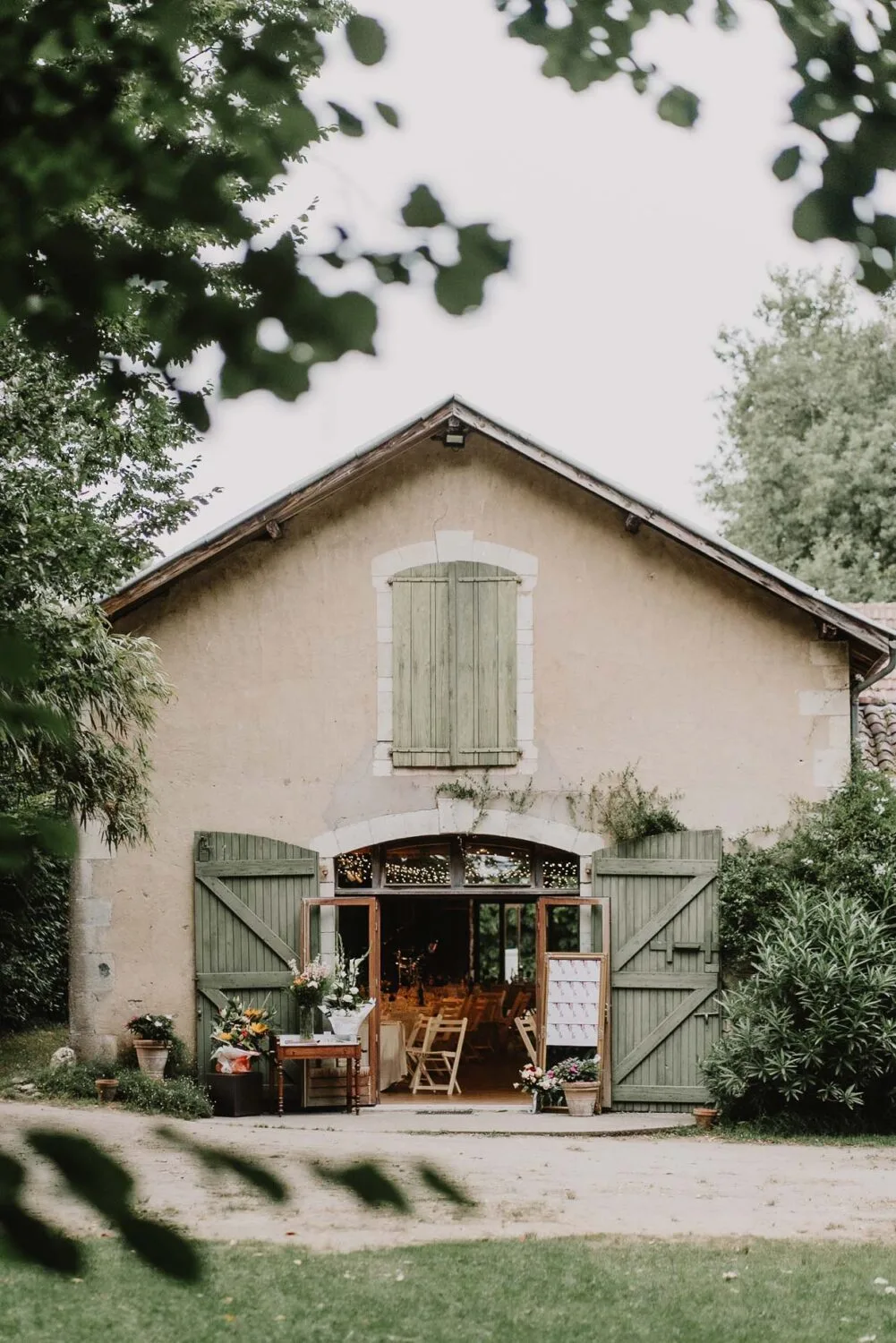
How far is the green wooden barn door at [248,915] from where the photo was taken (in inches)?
475

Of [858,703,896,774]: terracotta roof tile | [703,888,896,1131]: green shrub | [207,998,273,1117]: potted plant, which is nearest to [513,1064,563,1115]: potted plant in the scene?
[703,888,896,1131]: green shrub

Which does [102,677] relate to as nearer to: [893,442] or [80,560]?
[80,560]

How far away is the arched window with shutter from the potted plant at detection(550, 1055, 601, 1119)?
225 cm

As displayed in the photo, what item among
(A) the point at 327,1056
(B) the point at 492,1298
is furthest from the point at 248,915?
(B) the point at 492,1298

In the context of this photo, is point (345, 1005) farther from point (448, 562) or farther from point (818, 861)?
point (818, 861)

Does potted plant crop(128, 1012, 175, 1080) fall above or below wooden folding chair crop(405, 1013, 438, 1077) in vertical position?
above

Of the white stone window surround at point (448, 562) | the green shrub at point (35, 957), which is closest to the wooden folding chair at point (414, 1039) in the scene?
the white stone window surround at point (448, 562)

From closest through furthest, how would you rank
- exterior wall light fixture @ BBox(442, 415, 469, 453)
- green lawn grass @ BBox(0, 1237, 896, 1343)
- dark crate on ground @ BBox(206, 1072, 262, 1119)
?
green lawn grass @ BBox(0, 1237, 896, 1343) → dark crate on ground @ BBox(206, 1072, 262, 1119) → exterior wall light fixture @ BBox(442, 415, 469, 453)

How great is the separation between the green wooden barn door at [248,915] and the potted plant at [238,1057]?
19 cm

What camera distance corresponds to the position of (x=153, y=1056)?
1183 centimetres

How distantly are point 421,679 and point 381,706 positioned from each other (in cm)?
37

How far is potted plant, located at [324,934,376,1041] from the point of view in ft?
37.8

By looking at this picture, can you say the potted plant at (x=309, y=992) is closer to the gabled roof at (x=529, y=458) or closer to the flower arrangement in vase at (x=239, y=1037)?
the flower arrangement in vase at (x=239, y=1037)

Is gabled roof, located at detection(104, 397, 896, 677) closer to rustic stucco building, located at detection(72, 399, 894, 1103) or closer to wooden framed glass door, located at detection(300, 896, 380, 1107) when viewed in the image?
rustic stucco building, located at detection(72, 399, 894, 1103)
